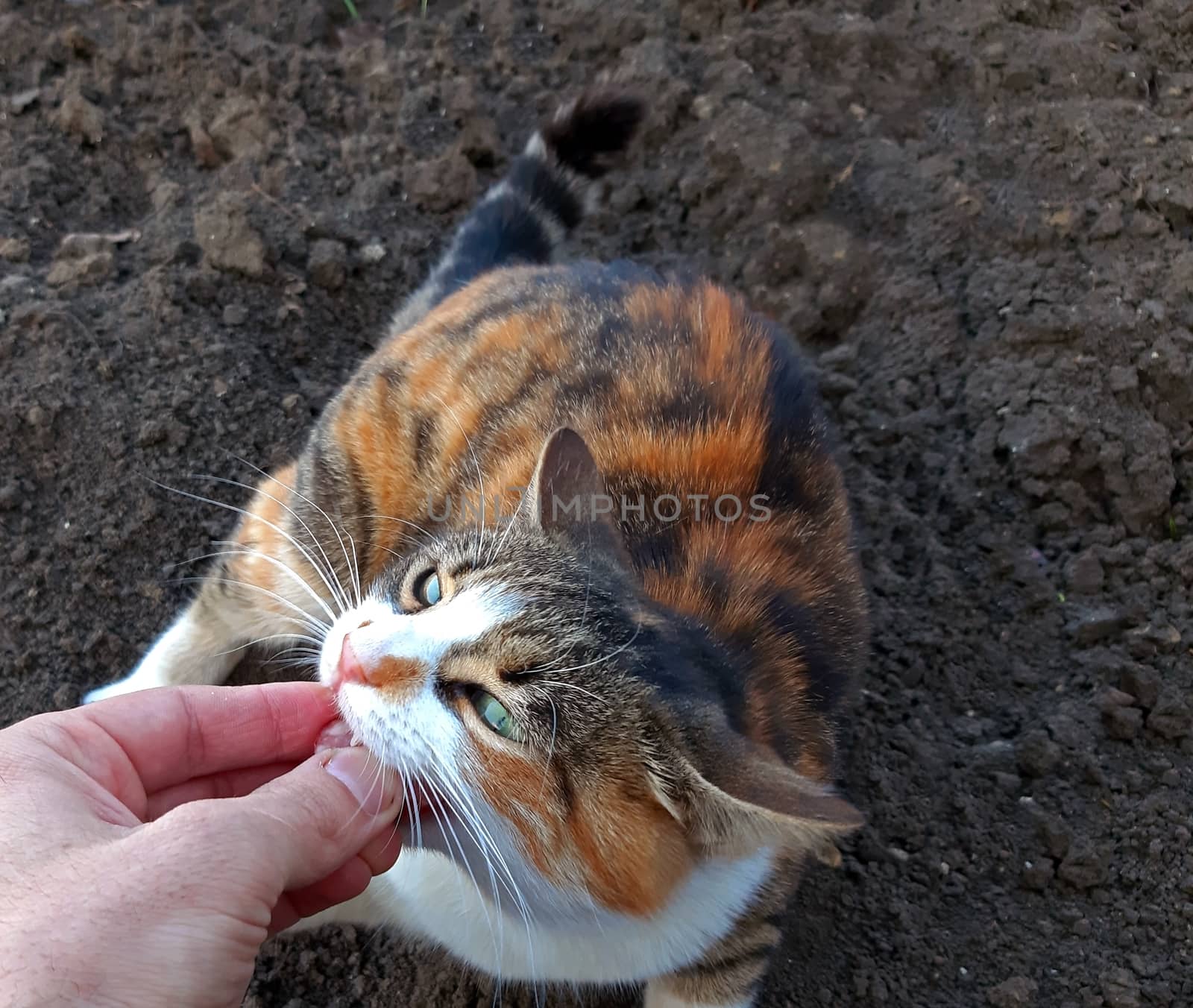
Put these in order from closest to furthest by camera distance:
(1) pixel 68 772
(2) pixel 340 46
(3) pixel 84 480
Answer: (1) pixel 68 772 → (3) pixel 84 480 → (2) pixel 340 46

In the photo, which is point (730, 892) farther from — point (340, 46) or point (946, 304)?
point (340, 46)

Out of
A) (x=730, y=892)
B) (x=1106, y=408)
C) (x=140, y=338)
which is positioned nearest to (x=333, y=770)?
(x=730, y=892)

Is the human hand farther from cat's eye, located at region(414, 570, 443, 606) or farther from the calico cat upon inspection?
cat's eye, located at region(414, 570, 443, 606)

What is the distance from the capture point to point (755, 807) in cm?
124

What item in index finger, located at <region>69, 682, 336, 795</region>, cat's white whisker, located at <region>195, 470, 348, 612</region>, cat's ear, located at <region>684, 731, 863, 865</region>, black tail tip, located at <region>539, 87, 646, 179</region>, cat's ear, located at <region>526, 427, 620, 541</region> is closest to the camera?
cat's ear, located at <region>684, 731, 863, 865</region>

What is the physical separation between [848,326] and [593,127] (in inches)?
45.1

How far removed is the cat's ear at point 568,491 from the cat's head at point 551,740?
17cm

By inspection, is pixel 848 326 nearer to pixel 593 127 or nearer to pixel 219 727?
pixel 593 127

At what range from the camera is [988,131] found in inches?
135

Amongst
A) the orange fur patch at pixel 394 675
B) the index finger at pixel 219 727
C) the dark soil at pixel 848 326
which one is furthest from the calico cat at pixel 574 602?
the dark soil at pixel 848 326

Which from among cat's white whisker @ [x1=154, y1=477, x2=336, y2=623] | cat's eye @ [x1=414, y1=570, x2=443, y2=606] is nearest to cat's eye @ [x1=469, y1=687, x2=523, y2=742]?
cat's eye @ [x1=414, y1=570, x2=443, y2=606]

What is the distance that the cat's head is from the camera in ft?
4.75

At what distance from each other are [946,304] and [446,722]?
96.0 inches

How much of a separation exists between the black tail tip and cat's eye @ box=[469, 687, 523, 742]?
1.89 m
